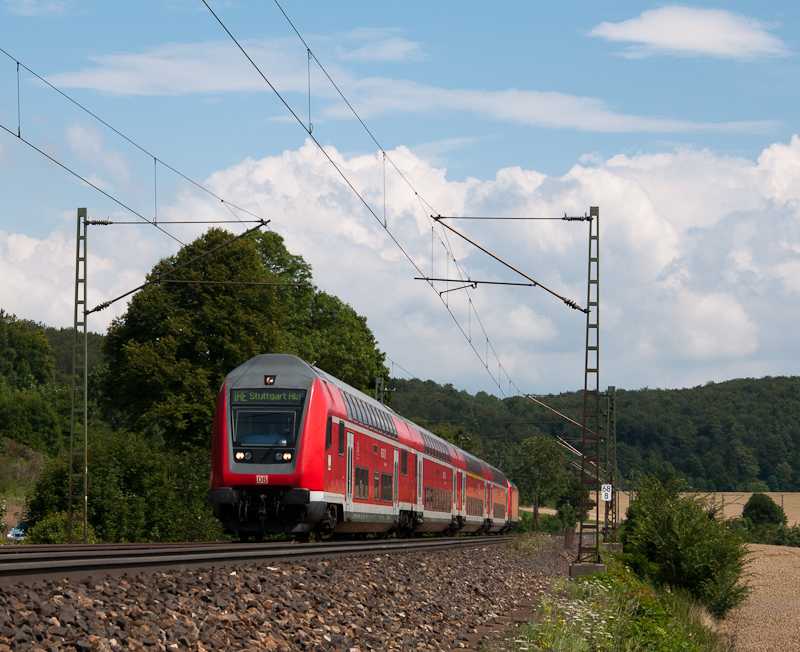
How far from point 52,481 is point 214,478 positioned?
1348 cm

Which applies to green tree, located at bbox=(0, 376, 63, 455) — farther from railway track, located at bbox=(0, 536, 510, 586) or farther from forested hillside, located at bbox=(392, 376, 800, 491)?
railway track, located at bbox=(0, 536, 510, 586)

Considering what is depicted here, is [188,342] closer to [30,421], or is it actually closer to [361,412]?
[361,412]

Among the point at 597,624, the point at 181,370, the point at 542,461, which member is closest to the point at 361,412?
the point at 597,624

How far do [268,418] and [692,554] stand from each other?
25.2 meters

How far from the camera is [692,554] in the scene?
39.2 meters

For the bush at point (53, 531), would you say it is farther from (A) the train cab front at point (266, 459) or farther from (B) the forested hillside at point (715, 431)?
(B) the forested hillside at point (715, 431)

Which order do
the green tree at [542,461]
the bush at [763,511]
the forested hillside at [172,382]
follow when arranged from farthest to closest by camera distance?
the green tree at [542,461] → the bush at [763,511] → the forested hillside at [172,382]

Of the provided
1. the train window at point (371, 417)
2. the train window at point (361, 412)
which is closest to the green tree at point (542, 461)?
the train window at point (371, 417)

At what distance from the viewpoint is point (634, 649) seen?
1516cm

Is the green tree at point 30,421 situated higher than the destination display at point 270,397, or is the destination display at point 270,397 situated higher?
the destination display at point 270,397

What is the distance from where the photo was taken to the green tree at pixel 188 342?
42281 millimetres

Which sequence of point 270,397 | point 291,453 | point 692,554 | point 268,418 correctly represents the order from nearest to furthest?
point 291,453
point 268,418
point 270,397
point 692,554

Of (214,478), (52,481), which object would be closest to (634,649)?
(214,478)

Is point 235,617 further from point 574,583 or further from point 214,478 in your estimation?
point 574,583
